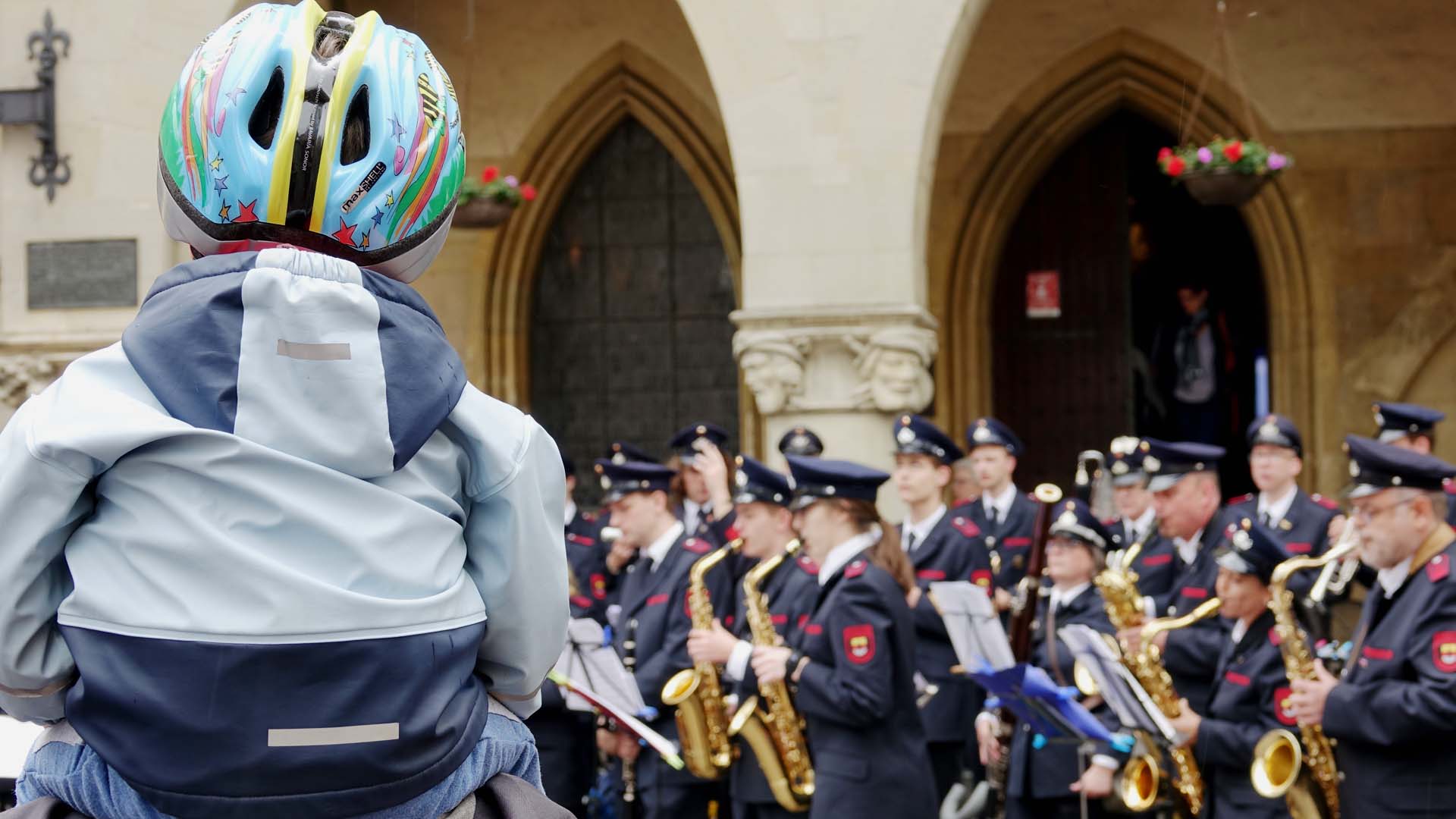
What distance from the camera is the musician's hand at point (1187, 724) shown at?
6.70 m

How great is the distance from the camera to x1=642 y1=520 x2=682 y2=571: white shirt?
8.38 meters

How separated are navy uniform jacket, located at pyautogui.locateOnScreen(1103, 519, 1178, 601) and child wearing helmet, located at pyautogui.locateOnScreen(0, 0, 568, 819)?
600 centimetres

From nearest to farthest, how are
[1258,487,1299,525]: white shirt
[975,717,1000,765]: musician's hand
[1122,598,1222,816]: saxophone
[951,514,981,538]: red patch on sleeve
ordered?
[1122,598,1222,816]: saxophone < [975,717,1000,765]: musician's hand < [1258,487,1299,525]: white shirt < [951,514,981,538]: red patch on sleeve

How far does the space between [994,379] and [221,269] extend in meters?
11.4

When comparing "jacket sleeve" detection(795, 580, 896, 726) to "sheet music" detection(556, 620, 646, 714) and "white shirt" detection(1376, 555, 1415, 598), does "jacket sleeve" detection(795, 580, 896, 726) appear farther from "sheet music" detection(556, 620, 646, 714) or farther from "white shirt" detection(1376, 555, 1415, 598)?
"white shirt" detection(1376, 555, 1415, 598)

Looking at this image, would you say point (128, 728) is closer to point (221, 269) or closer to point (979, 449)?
point (221, 269)

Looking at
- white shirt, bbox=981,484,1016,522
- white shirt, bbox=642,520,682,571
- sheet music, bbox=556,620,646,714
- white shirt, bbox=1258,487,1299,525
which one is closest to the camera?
sheet music, bbox=556,620,646,714

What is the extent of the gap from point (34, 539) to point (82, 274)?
8.83 meters

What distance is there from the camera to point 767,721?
7184 mm

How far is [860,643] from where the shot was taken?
6285 millimetres

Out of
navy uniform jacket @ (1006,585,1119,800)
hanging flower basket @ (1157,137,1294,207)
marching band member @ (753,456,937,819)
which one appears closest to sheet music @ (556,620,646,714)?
marching band member @ (753,456,937,819)

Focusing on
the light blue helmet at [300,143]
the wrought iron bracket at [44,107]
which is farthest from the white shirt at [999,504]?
the light blue helmet at [300,143]

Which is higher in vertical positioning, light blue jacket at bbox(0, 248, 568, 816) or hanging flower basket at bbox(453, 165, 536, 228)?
hanging flower basket at bbox(453, 165, 536, 228)

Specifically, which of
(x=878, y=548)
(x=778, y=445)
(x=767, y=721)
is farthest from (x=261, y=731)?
(x=778, y=445)
